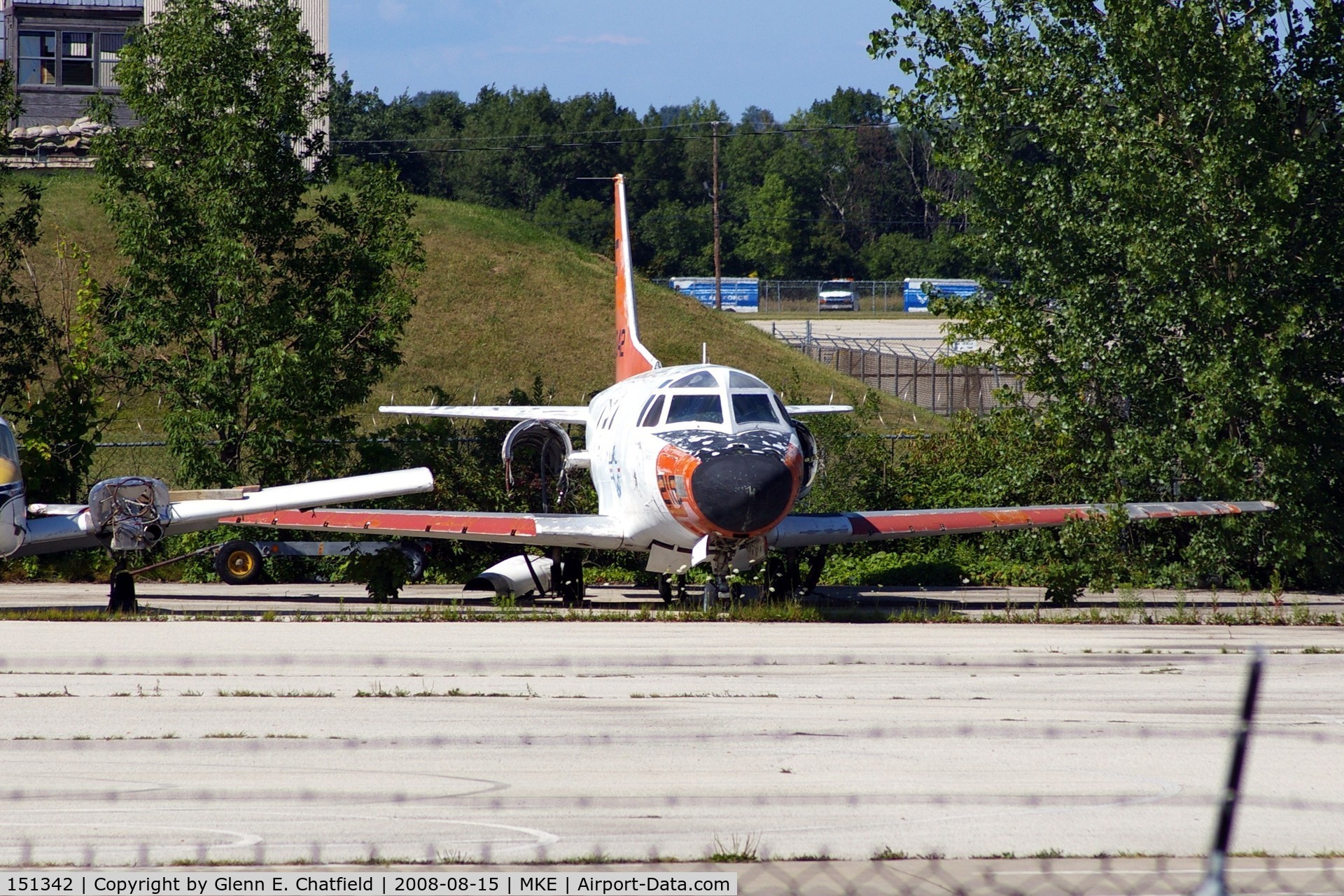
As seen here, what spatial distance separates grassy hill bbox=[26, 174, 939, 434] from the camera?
4681 cm

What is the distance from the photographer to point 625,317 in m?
23.4

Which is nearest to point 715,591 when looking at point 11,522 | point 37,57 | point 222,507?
point 222,507

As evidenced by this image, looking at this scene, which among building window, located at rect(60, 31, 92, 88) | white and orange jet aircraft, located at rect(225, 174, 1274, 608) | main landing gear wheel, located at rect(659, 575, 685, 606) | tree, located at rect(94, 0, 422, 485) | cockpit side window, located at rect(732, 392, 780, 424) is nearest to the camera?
white and orange jet aircraft, located at rect(225, 174, 1274, 608)

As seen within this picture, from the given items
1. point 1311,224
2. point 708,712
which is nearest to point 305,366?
point 708,712

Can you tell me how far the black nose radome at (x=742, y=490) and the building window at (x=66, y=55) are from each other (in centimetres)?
4939

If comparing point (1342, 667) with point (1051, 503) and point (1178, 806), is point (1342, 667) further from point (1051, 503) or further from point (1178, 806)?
point (1051, 503)

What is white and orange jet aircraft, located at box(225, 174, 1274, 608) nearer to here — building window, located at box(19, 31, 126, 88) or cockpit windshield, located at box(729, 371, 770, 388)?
cockpit windshield, located at box(729, 371, 770, 388)

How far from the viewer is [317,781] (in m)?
7.12

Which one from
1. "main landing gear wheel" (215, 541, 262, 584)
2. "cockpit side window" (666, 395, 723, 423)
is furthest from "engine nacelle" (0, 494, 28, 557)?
"cockpit side window" (666, 395, 723, 423)

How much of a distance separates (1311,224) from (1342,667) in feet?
32.4

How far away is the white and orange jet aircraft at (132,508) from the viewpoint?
16.4 metres

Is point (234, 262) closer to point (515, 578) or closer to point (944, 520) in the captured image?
point (515, 578)
